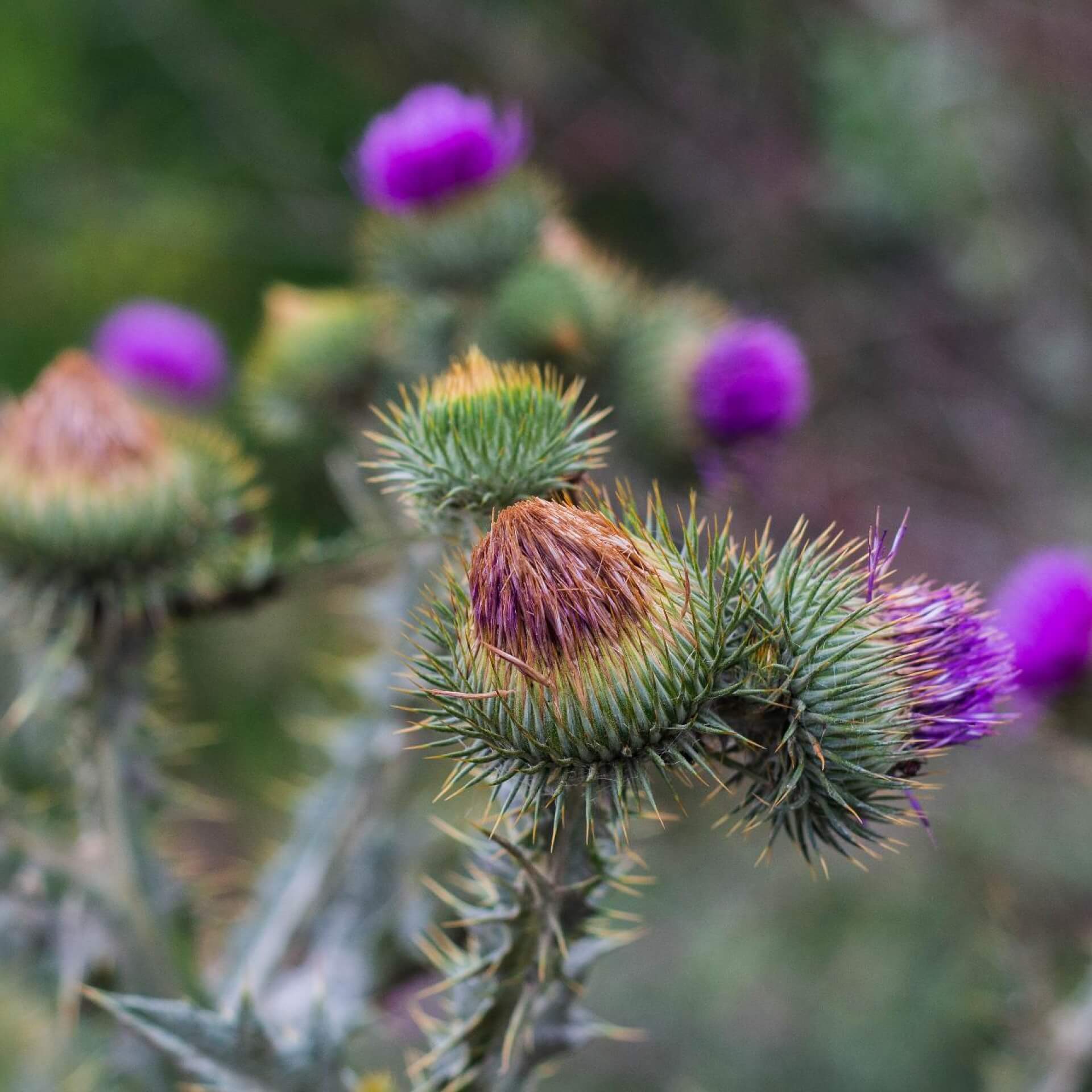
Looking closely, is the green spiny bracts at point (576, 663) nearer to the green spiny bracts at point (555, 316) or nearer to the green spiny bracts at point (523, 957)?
the green spiny bracts at point (523, 957)

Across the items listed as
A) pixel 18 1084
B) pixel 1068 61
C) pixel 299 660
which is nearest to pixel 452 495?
pixel 18 1084

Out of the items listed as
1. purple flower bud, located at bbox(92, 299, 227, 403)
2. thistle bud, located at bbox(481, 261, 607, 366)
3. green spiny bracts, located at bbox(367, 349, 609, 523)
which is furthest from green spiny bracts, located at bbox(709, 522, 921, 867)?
purple flower bud, located at bbox(92, 299, 227, 403)

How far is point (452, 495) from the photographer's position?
1.82 metres

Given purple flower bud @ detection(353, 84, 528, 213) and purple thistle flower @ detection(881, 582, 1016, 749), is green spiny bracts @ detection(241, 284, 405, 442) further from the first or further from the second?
purple thistle flower @ detection(881, 582, 1016, 749)

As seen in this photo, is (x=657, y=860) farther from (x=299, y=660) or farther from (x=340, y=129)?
(x=340, y=129)

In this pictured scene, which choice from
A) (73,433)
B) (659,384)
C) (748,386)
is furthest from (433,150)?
(73,433)

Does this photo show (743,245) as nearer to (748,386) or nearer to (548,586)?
(748,386)

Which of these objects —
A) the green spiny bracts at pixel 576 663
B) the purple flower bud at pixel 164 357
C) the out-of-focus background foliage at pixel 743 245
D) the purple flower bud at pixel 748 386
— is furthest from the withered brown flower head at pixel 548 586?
the out-of-focus background foliage at pixel 743 245

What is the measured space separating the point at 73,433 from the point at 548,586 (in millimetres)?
1697

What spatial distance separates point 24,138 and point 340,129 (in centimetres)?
250

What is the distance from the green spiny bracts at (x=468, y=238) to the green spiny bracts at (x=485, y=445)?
139 cm

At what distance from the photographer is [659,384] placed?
3.32 meters

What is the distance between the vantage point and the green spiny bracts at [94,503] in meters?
2.66

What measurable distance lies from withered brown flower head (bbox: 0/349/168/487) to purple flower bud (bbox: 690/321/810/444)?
1528 mm
